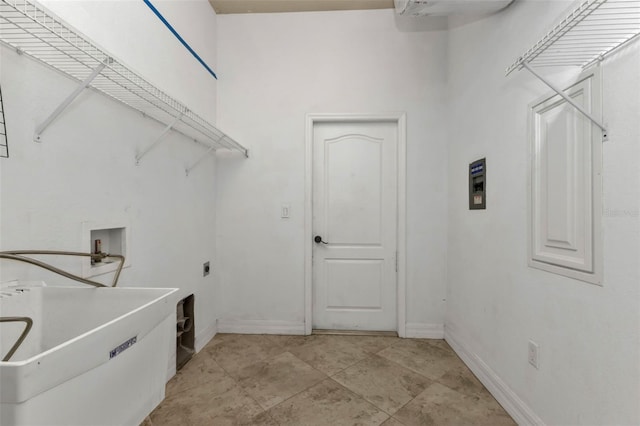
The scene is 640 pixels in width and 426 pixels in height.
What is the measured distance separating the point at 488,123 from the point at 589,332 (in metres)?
1.28

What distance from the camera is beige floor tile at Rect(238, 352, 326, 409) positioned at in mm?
1568

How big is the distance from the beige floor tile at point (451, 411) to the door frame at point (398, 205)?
0.75 metres

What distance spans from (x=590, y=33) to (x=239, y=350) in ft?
8.88

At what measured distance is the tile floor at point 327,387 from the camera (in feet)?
4.62

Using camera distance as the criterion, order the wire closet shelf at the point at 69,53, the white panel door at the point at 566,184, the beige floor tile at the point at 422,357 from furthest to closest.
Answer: the beige floor tile at the point at 422,357, the white panel door at the point at 566,184, the wire closet shelf at the point at 69,53

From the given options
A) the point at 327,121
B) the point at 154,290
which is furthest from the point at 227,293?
the point at 327,121

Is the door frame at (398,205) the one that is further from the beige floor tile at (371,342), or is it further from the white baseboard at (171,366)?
the white baseboard at (171,366)

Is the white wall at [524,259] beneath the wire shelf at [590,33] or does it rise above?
beneath

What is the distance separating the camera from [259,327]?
2.37 meters

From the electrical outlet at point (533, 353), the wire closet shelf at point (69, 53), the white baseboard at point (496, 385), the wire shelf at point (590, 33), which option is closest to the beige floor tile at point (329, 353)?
the white baseboard at point (496, 385)

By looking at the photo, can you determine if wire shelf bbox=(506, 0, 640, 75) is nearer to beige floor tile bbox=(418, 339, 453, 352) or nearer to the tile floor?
the tile floor

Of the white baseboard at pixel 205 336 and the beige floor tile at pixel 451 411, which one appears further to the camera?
the white baseboard at pixel 205 336

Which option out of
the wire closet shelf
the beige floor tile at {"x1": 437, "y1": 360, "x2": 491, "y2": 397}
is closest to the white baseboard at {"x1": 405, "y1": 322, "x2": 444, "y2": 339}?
the beige floor tile at {"x1": 437, "y1": 360, "x2": 491, "y2": 397}

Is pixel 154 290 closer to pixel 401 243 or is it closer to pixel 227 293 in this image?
pixel 227 293
